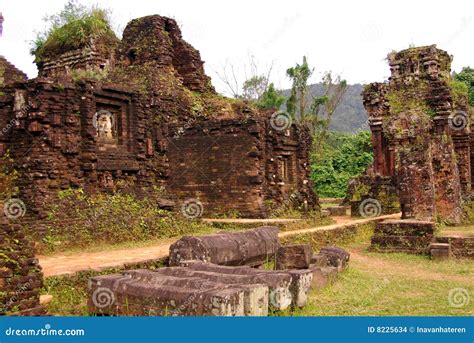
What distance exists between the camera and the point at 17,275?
6582mm

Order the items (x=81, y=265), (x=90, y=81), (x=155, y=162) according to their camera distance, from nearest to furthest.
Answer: (x=81, y=265) < (x=90, y=81) < (x=155, y=162)

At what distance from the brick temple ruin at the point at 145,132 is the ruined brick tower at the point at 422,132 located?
12.4ft

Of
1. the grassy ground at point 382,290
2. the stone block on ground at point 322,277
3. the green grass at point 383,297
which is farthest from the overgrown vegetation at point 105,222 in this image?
the green grass at point 383,297

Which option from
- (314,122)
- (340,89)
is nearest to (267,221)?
(314,122)

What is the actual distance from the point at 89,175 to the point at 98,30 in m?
8.19

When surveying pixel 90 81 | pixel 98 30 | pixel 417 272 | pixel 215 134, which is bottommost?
pixel 417 272

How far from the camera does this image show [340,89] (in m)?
47.5

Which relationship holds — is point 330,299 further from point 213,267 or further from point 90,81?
point 90,81

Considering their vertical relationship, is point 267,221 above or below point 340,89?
below

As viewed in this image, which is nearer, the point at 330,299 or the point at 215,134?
the point at 330,299

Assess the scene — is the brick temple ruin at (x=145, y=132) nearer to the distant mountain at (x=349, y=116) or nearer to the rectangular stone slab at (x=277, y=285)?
the rectangular stone slab at (x=277, y=285)

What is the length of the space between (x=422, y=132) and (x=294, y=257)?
1011 centimetres

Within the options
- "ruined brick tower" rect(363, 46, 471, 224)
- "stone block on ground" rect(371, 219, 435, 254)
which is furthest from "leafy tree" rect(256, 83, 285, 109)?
"stone block on ground" rect(371, 219, 435, 254)

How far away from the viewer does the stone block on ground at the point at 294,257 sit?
10266 millimetres
